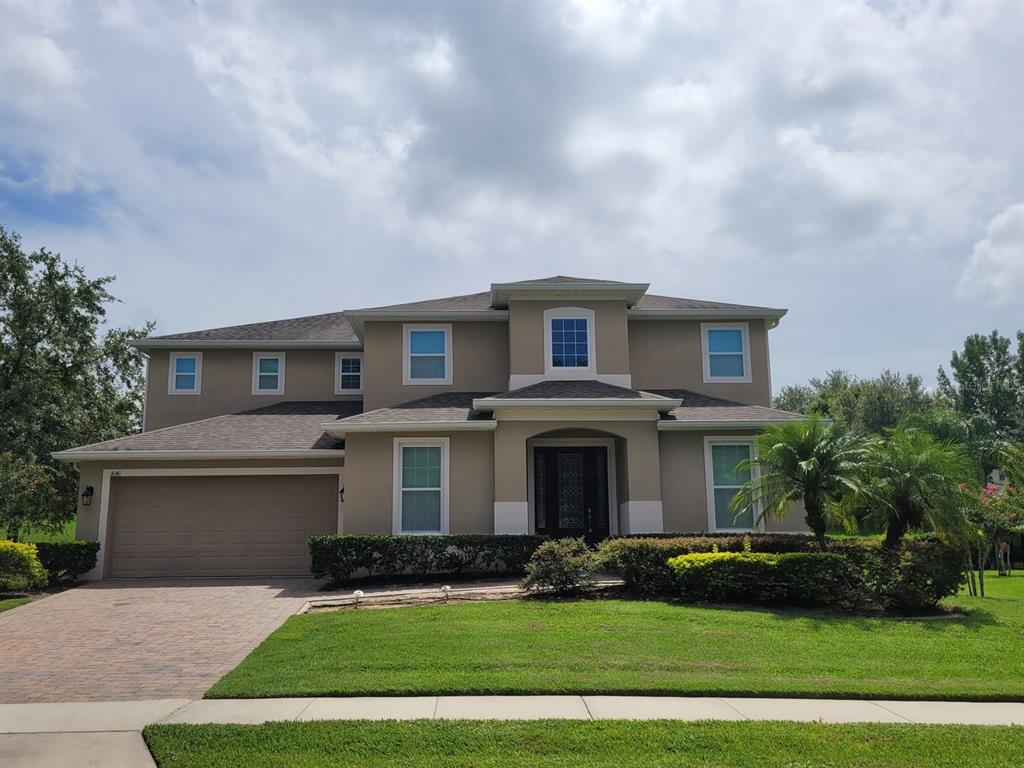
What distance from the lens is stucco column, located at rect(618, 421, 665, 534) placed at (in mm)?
16406

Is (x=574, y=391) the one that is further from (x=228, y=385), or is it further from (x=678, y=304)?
(x=228, y=385)

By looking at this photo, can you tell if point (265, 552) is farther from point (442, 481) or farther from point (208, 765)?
point (208, 765)

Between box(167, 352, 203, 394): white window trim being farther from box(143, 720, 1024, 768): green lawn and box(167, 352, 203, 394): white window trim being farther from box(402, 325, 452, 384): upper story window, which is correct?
box(143, 720, 1024, 768): green lawn

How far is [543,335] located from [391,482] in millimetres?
5131

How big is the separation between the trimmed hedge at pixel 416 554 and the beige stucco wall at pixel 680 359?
6345 mm

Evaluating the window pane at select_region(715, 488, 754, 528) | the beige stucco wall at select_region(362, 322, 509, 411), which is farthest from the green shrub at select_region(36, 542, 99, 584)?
the window pane at select_region(715, 488, 754, 528)

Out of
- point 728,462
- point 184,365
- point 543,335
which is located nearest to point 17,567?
point 184,365

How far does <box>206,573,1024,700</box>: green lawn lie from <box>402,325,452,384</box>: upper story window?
8.32 metres

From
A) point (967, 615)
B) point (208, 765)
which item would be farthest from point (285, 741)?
point (967, 615)

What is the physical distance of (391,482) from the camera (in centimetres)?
1672

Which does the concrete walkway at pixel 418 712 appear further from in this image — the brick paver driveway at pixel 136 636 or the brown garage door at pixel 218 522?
the brown garage door at pixel 218 522

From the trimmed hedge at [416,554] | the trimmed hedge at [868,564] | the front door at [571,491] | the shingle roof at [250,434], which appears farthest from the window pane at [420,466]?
the trimmed hedge at [868,564]

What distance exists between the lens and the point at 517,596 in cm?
1264

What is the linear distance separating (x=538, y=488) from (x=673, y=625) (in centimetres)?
778
